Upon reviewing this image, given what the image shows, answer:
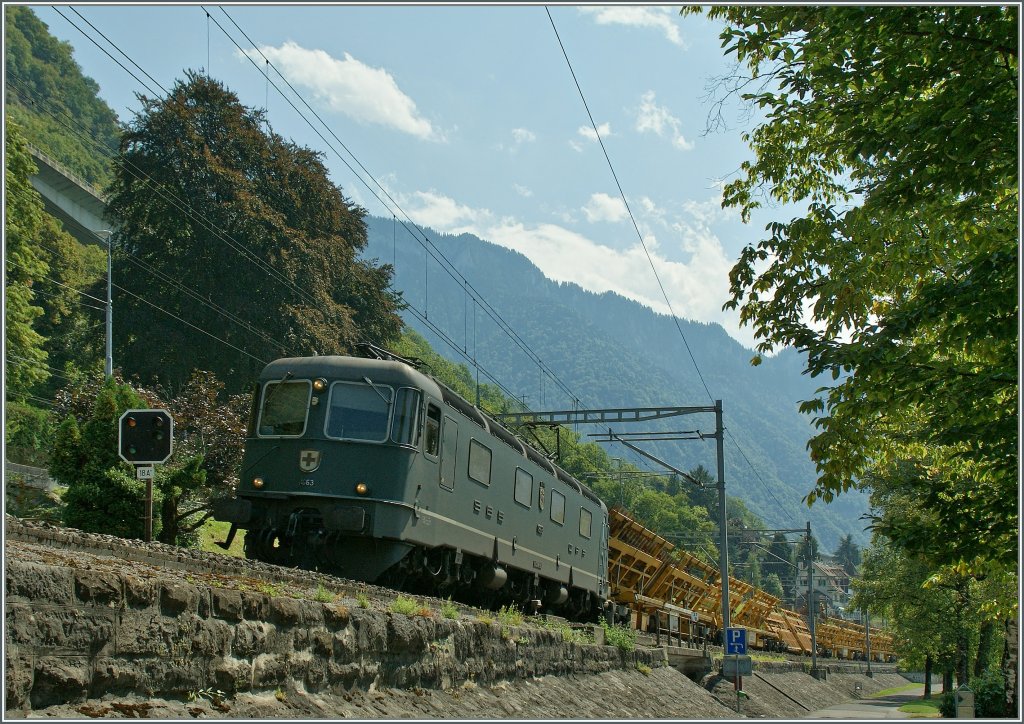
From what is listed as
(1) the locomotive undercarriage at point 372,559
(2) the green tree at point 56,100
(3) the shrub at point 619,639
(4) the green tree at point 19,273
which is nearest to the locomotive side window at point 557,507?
(3) the shrub at point 619,639

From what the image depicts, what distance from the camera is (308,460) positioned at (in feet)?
47.4

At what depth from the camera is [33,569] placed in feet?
18.0

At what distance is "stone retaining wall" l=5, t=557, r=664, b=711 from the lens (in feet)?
18.0

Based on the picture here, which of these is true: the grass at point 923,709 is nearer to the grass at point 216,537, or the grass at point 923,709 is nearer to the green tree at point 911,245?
the grass at point 216,537

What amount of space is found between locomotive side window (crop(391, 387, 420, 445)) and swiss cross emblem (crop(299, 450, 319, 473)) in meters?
1.12

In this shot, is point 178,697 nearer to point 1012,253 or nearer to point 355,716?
point 355,716

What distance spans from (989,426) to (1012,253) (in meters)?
1.58

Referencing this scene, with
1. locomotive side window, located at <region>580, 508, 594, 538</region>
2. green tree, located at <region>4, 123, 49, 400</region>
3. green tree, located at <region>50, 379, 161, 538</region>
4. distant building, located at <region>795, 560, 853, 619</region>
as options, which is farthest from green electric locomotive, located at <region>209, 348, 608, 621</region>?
distant building, located at <region>795, 560, 853, 619</region>

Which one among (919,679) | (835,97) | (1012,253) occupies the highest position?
(835,97)

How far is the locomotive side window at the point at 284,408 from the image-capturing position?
1477cm

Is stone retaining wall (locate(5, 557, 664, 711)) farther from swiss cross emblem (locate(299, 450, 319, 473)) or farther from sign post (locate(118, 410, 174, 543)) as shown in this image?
swiss cross emblem (locate(299, 450, 319, 473))

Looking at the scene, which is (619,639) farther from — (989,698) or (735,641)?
(989,698)

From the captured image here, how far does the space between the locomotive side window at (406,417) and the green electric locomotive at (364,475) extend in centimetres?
1

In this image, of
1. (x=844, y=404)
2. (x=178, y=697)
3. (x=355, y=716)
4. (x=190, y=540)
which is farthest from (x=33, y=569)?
(x=190, y=540)
